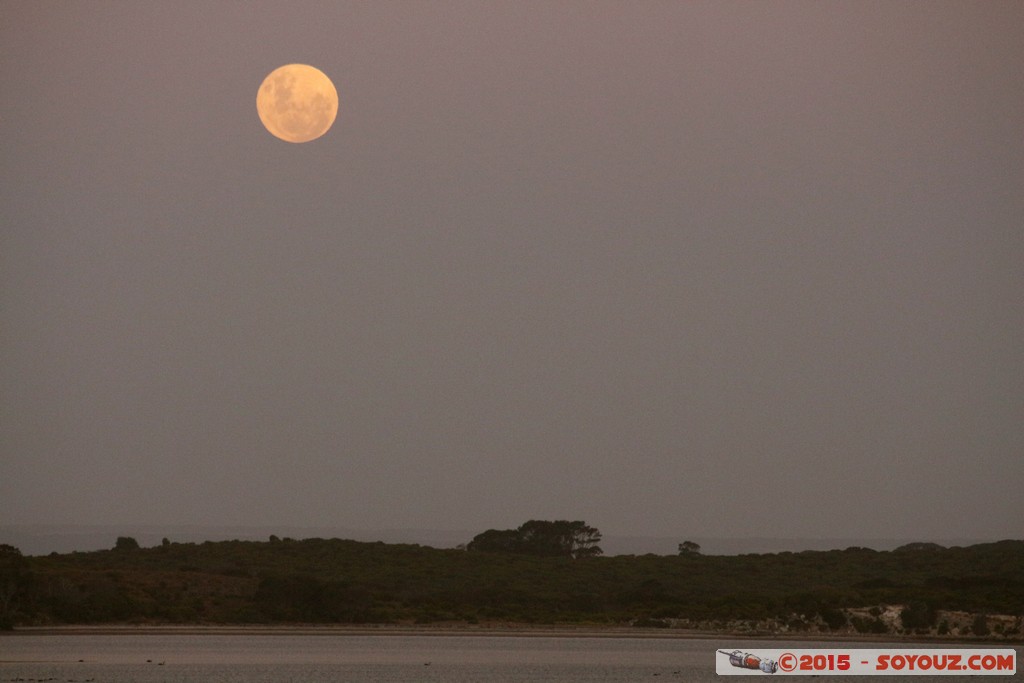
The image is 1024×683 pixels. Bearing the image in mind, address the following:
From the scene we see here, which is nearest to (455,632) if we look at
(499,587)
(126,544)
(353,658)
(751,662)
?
(353,658)

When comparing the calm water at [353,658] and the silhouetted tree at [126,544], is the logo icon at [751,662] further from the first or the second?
the silhouetted tree at [126,544]

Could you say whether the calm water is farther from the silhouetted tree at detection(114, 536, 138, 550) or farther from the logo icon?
the silhouetted tree at detection(114, 536, 138, 550)

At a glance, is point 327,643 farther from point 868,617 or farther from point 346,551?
point 346,551

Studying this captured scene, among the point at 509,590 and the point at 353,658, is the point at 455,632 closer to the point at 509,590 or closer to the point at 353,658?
the point at 353,658

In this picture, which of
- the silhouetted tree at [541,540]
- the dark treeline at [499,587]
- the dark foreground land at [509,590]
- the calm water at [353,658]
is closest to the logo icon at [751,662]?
the calm water at [353,658]

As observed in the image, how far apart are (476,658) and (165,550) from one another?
55.4m

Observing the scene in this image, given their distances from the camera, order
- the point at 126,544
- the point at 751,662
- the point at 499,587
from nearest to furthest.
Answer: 1. the point at 751,662
2. the point at 499,587
3. the point at 126,544

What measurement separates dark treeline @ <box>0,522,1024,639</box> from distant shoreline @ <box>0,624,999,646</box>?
2213 millimetres

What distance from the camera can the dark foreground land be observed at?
56812 millimetres

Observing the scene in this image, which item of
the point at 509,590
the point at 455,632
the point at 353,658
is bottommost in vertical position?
the point at 353,658

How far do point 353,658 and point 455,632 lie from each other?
13227 millimetres

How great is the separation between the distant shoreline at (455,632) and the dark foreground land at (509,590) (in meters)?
1.31

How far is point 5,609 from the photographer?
52.9 meters

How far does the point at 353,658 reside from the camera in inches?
1634
